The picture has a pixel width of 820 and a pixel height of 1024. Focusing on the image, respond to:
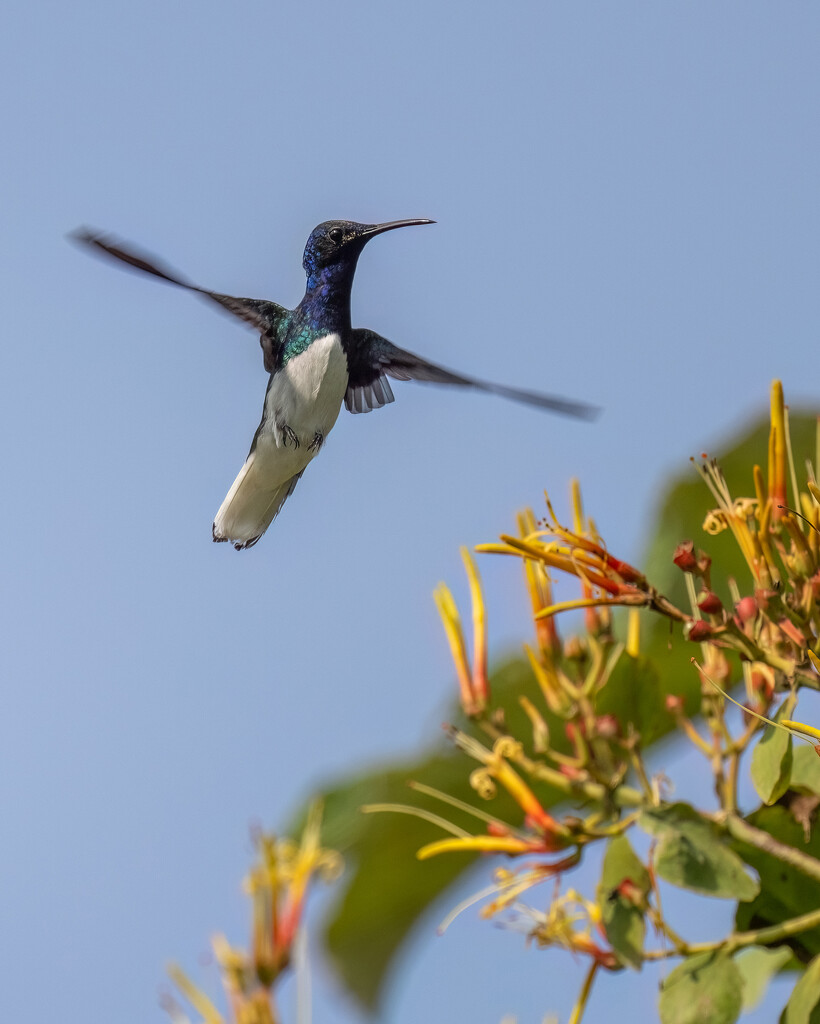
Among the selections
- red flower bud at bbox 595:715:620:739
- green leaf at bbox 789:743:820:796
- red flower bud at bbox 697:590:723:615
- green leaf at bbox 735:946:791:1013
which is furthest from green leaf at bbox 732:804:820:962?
green leaf at bbox 735:946:791:1013

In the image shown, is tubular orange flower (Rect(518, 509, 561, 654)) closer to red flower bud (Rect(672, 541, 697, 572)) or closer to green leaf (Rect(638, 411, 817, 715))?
red flower bud (Rect(672, 541, 697, 572))

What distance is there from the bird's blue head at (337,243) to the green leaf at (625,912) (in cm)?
102

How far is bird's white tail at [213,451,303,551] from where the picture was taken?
1.75 metres

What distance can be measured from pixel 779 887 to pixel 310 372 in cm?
106

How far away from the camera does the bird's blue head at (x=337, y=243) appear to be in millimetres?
2086

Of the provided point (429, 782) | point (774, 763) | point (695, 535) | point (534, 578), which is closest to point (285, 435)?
point (534, 578)

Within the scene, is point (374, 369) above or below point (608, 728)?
above

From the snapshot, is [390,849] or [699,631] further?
[390,849]

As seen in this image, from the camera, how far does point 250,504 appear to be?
1.87m

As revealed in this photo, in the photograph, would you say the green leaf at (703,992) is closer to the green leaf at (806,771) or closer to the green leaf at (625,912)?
the green leaf at (625,912)

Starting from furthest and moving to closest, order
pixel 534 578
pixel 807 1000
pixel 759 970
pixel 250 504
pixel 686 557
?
pixel 759 970 → pixel 534 578 → pixel 686 557 → pixel 807 1000 → pixel 250 504

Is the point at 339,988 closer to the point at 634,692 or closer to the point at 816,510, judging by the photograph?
the point at 634,692

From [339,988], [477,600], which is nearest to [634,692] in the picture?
[477,600]

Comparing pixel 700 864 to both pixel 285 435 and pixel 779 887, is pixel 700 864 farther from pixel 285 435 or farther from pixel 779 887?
pixel 285 435
